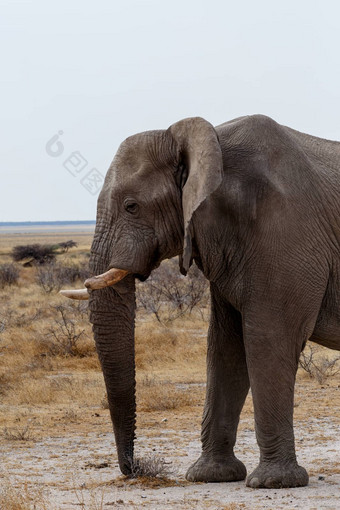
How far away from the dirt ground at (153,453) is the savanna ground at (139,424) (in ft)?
0.03

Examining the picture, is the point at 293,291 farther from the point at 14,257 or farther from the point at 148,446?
the point at 14,257

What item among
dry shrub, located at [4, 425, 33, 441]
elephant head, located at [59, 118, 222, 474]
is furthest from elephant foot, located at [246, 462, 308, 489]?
dry shrub, located at [4, 425, 33, 441]

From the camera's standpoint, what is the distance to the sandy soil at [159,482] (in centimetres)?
668

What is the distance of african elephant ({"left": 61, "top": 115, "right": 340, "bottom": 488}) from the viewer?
6.70 metres

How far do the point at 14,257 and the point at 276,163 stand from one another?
46.6m

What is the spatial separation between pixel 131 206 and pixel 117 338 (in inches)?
37.4

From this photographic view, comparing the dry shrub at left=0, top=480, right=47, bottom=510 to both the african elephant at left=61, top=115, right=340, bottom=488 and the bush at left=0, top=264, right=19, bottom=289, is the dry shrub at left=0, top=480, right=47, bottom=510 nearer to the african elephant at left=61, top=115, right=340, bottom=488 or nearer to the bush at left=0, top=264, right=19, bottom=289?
the african elephant at left=61, top=115, right=340, bottom=488

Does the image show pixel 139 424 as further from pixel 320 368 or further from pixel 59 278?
pixel 59 278

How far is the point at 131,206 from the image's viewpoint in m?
6.85

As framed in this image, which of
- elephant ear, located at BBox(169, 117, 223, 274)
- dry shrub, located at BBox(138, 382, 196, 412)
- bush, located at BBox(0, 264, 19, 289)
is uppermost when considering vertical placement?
elephant ear, located at BBox(169, 117, 223, 274)

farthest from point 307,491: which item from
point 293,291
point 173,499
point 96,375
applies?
point 96,375

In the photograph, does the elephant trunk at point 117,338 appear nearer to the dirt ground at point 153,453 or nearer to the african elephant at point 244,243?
the african elephant at point 244,243

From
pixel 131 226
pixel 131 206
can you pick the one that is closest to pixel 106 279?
pixel 131 226

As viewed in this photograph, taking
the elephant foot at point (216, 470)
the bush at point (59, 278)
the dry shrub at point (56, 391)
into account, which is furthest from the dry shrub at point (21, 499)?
the bush at point (59, 278)
